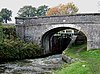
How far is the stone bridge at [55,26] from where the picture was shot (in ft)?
111

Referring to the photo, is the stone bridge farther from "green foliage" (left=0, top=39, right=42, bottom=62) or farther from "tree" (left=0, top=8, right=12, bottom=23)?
"tree" (left=0, top=8, right=12, bottom=23)

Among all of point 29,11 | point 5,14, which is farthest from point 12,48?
point 29,11

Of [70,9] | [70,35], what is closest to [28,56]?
[70,35]

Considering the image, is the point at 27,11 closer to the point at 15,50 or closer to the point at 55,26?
the point at 55,26

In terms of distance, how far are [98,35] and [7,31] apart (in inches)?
439

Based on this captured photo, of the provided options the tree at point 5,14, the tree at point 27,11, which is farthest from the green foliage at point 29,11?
the tree at point 5,14

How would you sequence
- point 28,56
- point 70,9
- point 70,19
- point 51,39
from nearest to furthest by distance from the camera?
point 28,56 → point 70,19 → point 51,39 → point 70,9

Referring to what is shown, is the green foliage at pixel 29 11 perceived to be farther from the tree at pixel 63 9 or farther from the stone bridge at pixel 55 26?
the stone bridge at pixel 55 26

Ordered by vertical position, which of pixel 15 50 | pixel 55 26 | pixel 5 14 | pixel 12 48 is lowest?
pixel 15 50

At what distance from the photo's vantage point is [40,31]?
121 feet

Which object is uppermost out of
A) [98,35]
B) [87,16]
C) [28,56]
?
[87,16]

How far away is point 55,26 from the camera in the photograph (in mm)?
35500

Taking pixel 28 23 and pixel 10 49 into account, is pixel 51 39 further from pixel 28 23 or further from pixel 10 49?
pixel 10 49

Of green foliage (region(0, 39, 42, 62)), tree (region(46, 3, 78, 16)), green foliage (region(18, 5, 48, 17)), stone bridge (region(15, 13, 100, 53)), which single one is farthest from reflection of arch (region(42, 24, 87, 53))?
green foliage (region(18, 5, 48, 17))
